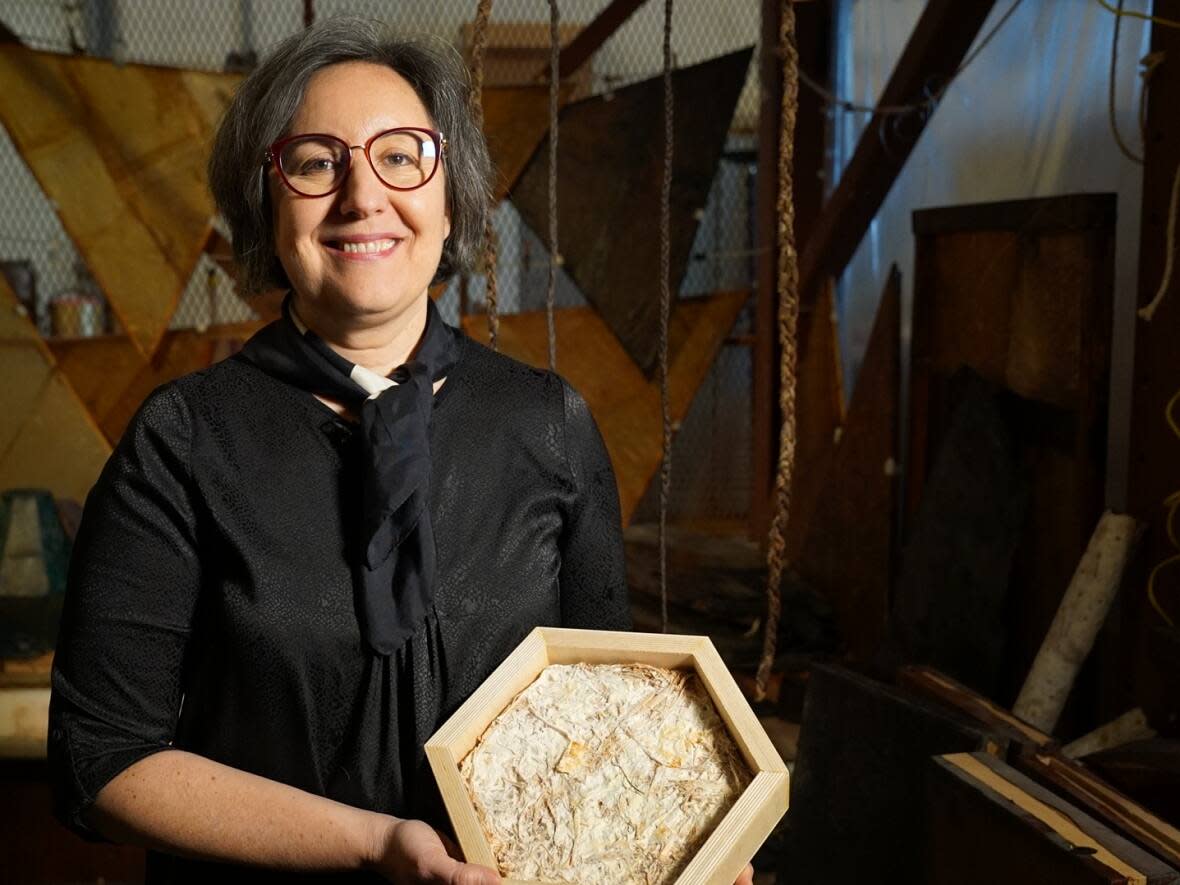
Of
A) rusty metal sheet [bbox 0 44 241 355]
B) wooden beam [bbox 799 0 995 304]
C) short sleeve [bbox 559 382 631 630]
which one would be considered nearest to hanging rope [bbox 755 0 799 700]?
short sleeve [bbox 559 382 631 630]

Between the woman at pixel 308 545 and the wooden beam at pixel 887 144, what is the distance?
2.17 metres

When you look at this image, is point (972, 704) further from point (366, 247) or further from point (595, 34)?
point (595, 34)

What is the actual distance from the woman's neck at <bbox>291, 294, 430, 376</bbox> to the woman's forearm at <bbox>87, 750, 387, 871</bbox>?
0.44 meters

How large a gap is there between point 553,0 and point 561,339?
220cm

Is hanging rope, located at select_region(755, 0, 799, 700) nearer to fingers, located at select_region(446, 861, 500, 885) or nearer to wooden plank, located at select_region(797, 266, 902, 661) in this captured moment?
fingers, located at select_region(446, 861, 500, 885)

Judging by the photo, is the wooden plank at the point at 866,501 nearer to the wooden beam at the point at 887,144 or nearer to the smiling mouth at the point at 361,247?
the wooden beam at the point at 887,144

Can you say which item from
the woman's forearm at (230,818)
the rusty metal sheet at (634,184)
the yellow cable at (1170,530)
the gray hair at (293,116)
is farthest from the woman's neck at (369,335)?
the rusty metal sheet at (634,184)

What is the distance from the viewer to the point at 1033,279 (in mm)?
2836

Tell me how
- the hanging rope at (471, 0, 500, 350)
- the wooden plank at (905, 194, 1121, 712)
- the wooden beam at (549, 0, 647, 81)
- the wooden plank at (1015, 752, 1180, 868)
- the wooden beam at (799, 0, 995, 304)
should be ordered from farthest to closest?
1. the wooden beam at (549, 0, 647, 81)
2. the wooden beam at (799, 0, 995, 304)
3. the wooden plank at (905, 194, 1121, 712)
4. the wooden plank at (1015, 752, 1180, 868)
5. the hanging rope at (471, 0, 500, 350)

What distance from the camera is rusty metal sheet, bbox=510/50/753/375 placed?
373 cm

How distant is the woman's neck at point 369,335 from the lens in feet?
3.98

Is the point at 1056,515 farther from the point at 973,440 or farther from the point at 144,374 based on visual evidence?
the point at 144,374

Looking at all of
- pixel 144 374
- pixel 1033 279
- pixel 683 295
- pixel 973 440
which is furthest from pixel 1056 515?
pixel 144 374

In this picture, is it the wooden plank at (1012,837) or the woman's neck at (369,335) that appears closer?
the woman's neck at (369,335)
